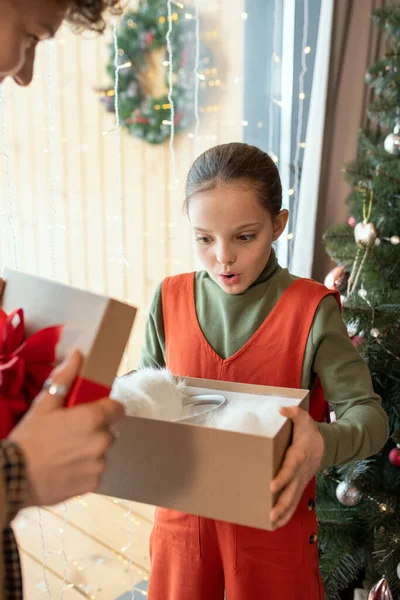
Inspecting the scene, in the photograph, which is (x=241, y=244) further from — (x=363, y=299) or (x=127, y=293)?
(x=127, y=293)

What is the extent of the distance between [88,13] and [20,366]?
0.52 m

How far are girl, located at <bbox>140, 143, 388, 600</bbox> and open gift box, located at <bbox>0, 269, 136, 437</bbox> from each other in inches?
16.4

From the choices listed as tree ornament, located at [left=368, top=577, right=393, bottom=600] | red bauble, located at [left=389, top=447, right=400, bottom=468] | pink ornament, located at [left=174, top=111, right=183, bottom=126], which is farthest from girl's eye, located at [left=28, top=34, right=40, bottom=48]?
pink ornament, located at [left=174, top=111, right=183, bottom=126]

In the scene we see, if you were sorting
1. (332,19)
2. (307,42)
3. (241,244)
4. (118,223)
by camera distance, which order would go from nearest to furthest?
(241,244)
(332,19)
(307,42)
(118,223)

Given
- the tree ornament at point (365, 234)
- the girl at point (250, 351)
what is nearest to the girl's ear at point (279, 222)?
the girl at point (250, 351)

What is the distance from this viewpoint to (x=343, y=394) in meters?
1.11

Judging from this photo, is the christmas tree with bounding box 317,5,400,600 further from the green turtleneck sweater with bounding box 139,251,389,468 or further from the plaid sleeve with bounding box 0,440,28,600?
the plaid sleeve with bounding box 0,440,28,600

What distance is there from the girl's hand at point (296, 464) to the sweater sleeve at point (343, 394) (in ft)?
0.16

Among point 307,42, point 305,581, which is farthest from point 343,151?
point 305,581

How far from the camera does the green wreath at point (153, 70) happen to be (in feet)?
9.11

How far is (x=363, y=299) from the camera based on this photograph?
1765 millimetres

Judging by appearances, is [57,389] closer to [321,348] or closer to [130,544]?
[321,348]

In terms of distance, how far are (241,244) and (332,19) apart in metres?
1.29

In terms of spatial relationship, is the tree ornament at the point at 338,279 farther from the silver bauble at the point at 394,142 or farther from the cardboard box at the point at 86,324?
the cardboard box at the point at 86,324
